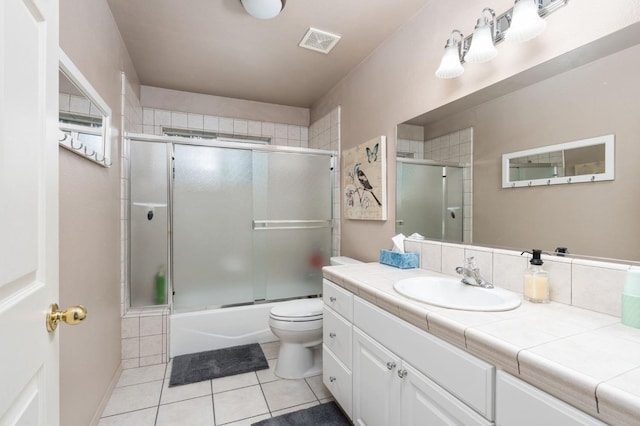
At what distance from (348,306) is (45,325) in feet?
3.65

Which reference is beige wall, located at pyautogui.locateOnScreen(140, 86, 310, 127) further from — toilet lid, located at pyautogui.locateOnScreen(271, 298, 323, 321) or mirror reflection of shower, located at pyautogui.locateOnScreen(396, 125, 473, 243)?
toilet lid, located at pyautogui.locateOnScreen(271, 298, 323, 321)

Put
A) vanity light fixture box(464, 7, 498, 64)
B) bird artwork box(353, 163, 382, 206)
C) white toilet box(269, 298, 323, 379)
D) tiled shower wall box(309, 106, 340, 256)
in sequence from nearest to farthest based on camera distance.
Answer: vanity light fixture box(464, 7, 498, 64) < white toilet box(269, 298, 323, 379) < bird artwork box(353, 163, 382, 206) < tiled shower wall box(309, 106, 340, 256)

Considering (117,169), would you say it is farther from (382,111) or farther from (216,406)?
(382,111)

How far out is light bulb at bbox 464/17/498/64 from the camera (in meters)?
1.27

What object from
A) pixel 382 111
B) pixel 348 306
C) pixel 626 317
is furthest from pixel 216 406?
pixel 382 111

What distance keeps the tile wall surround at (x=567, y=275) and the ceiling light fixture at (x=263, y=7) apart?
5.43ft

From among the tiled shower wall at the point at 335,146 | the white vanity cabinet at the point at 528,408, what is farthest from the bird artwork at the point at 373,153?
the white vanity cabinet at the point at 528,408

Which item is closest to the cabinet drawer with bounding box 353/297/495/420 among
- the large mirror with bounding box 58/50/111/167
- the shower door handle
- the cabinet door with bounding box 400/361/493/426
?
the cabinet door with bounding box 400/361/493/426

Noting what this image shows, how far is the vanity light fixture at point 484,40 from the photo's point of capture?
50.1 inches

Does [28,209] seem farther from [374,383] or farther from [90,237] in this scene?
[374,383]

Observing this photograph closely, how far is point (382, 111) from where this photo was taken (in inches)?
82.4

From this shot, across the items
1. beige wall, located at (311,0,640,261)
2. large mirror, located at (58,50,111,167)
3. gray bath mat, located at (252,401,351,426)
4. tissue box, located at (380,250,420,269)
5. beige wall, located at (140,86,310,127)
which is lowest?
gray bath mat, located at (252,401,351,426)

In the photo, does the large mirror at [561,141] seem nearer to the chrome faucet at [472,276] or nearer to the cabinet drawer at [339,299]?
the chrome faucet at [472,276]

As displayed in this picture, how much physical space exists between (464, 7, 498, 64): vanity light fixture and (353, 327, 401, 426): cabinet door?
4.34 ft
